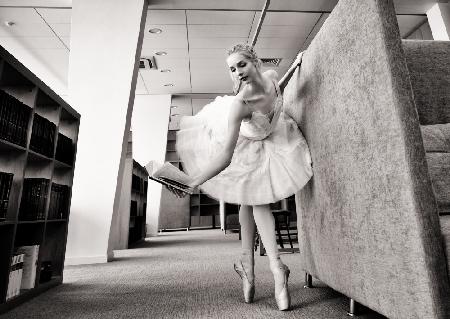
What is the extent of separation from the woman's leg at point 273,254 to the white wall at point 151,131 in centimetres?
640

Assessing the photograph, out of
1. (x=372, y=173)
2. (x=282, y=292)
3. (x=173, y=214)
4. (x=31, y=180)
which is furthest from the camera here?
(x=173, y=214)

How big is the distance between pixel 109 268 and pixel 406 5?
5.14 metres

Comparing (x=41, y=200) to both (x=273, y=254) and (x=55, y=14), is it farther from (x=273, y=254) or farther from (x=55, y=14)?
(x=55, y=14)

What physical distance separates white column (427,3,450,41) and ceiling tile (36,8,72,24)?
517cm

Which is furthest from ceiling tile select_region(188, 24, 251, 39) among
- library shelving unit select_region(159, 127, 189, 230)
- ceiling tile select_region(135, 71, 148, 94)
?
library shelving unit select_region(159, 127, 189, 230)

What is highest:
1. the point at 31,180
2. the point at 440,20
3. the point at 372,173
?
the point at 440,20

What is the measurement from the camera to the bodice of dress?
4.79ft

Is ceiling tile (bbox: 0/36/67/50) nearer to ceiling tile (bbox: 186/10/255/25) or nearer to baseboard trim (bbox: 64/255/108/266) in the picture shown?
ceiling tile (bbox: 186/10/255/25)

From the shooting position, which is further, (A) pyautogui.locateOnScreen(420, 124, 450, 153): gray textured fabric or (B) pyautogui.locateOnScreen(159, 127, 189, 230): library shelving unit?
(B) pyautogui.locateOnScreen(159, 127, 189, 230): library shelving unit

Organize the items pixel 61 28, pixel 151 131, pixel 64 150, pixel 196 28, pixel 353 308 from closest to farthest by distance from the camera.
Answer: pixel 353 308 < pixel 64 150 < pixel 61 28 < pixel 196 28 < pixel 151 131

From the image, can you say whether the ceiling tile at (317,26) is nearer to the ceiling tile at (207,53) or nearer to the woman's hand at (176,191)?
the ceiling tile at (207,53)

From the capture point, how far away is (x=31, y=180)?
1869mm

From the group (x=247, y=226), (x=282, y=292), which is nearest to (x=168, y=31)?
(x=247, y=226)

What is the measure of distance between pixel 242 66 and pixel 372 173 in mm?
735
